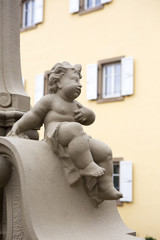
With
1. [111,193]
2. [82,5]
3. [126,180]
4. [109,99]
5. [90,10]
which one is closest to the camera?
[111,193]

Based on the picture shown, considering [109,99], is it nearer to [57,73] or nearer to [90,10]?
[90,10]

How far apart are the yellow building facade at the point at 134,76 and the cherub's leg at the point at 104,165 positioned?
6833 mm

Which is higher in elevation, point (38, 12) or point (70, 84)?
point (38, 12)

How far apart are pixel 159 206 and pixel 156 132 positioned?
1.44 meters

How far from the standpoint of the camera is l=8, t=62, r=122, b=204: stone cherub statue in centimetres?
230

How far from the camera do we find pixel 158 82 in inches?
369

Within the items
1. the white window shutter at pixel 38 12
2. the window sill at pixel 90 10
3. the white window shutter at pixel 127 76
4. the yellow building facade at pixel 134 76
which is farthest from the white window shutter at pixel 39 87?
the white window shutter at pixel 127 76

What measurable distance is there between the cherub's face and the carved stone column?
39cm

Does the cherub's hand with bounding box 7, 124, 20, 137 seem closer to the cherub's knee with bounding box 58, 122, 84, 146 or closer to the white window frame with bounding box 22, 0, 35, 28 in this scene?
the cherub's knee with bounding box 58, 122, 84, 146

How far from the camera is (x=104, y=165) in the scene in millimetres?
2416

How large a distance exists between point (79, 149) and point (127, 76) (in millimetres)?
7624

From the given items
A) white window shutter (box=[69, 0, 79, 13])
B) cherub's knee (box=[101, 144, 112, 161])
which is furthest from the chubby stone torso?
white window shutter (box=[69, 0, 79, 13])

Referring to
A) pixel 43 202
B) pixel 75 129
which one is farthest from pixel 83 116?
pixel 43 202

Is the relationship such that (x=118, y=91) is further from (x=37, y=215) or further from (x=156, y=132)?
(x=37, y=215)
